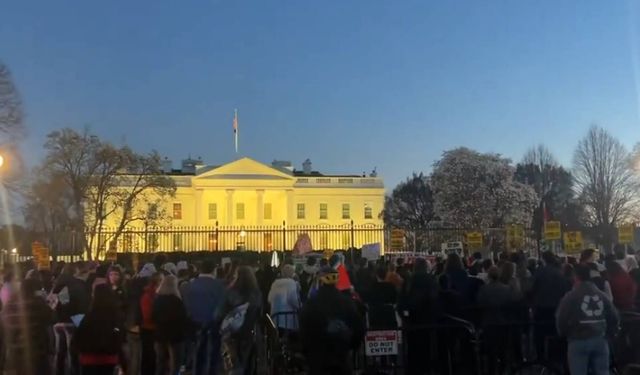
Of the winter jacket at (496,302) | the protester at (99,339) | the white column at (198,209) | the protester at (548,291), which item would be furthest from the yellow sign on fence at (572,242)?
the white column at (198,209)

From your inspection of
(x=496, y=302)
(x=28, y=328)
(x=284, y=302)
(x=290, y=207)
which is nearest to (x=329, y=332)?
(x=28, y=328)

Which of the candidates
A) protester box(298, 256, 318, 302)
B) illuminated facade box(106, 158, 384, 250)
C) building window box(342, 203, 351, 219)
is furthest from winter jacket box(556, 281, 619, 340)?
building window box(342, 203, 351, 219)

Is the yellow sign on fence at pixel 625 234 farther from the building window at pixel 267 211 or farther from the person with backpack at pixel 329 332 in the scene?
the building window at pixel 267 211

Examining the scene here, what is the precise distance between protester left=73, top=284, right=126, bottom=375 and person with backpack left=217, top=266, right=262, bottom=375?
3.06 metres

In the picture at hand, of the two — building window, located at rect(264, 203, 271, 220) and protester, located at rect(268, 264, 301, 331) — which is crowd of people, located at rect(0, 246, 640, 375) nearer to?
protester, located at rect(268, 264, 301, 331)

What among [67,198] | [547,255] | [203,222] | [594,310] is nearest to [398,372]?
[547,255]

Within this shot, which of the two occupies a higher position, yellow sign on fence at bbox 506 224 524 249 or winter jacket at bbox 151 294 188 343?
yellow sign on fence at bbox 506 224 524 249

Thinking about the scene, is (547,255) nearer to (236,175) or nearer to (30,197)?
(30,197)

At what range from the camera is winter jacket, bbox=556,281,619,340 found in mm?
8391

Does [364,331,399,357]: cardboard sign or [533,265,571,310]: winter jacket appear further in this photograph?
[533,265,571,310]: winter jacket

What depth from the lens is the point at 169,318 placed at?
34.3ft

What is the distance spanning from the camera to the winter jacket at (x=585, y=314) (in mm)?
8391

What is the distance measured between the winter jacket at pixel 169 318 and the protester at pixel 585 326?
530 centimetres

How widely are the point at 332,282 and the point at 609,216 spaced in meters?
57.1
